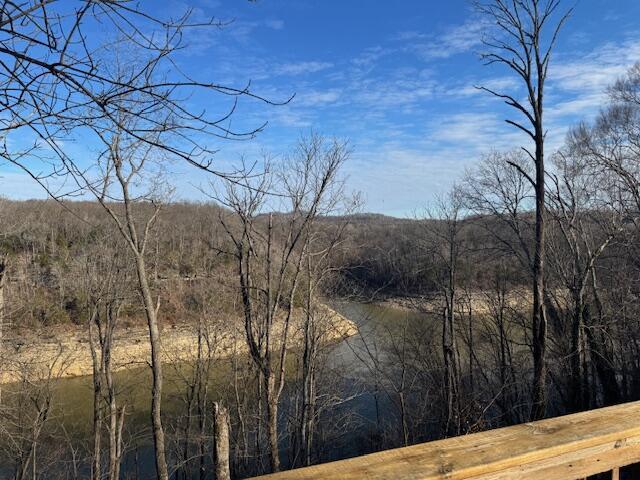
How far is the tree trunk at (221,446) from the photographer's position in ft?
9.56

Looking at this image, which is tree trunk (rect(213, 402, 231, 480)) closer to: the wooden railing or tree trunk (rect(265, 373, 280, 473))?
the wooden railing

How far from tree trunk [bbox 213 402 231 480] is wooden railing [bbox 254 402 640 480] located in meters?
1.92

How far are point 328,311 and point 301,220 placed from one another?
5.17 meters

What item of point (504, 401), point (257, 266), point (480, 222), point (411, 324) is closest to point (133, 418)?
point (257, 266)

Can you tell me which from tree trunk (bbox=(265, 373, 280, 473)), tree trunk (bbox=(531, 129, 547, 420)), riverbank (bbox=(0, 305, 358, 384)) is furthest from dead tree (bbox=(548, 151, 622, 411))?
riverbank (bbox=(0, 305, 358, 384))

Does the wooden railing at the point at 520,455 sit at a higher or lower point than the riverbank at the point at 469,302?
higher

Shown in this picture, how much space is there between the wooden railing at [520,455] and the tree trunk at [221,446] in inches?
75.6

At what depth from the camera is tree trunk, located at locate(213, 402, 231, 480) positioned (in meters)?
2.91

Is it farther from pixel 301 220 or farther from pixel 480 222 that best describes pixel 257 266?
pixel 480 222

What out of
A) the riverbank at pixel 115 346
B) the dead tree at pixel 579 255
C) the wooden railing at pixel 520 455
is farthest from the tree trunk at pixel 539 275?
the riverbank at pixel 115 346

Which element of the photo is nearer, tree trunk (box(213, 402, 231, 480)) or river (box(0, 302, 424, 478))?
tree trunk (box(213, 402, 231, 480))

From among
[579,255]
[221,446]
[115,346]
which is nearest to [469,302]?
[579,255]

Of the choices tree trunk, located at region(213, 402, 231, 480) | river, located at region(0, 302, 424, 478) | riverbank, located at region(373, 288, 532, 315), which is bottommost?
river, located at region(0, 302, 424, 478)

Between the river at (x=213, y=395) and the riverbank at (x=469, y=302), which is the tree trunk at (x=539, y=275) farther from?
the river at (x=213, y=395)
